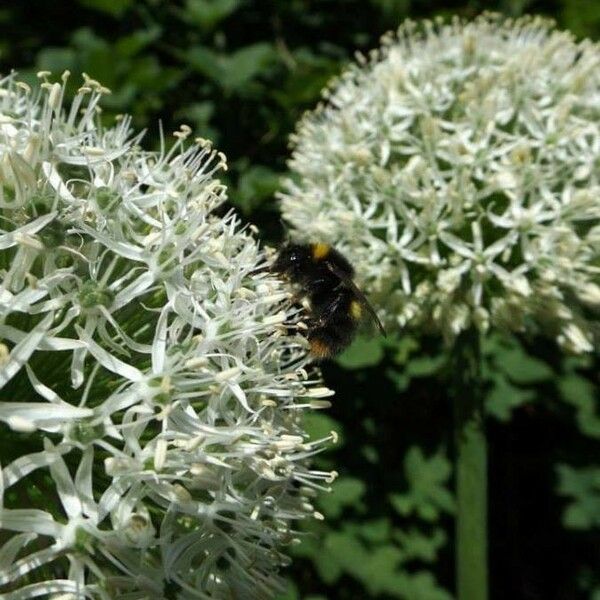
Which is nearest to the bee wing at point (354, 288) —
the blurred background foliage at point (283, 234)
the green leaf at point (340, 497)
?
the blurred background foliage at point (283, 234)

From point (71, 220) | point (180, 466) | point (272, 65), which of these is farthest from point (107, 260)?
point (272, 65)

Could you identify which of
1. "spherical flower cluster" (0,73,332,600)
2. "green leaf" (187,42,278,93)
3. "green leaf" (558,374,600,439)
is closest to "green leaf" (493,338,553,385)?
"green leaf" (558,374,600,439)

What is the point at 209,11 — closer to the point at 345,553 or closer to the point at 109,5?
the point at 109,5

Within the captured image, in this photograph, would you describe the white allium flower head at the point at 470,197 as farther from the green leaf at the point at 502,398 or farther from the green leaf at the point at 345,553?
the green leaf at the point at 345,553

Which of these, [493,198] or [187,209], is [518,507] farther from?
[187,209]

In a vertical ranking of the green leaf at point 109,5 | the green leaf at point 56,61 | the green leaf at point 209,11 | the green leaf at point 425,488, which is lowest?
the green leaf at point 425,488

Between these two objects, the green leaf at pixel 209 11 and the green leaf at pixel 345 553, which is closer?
the green leaf at pixel 345 553
